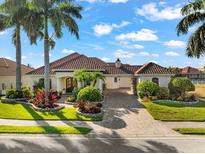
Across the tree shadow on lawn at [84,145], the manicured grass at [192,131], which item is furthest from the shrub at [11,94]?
the manicured grass at [192,131]

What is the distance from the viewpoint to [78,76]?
28797 mm

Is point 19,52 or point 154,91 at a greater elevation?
point 19,52

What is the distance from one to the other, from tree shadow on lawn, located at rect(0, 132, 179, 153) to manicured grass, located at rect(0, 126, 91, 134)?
3.58ft

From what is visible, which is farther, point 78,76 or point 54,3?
point 78,76

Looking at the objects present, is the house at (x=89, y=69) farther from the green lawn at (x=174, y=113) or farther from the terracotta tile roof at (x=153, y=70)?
the green lawn at (x=174, y=113)

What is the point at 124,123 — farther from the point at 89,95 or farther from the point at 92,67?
the point at 92,67

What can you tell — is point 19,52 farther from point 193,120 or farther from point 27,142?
point 193,120

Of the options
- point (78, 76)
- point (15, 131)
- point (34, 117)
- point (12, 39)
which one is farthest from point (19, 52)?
point (15, 131)

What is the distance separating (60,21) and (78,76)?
7.56 metres

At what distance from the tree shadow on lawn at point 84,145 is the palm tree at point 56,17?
1032cm

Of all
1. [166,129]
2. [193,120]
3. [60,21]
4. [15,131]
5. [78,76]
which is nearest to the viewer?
[15,131]

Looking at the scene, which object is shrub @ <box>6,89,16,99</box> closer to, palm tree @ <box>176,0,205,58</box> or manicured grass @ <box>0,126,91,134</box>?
manicured grass @ <box>0,126,91,134</box>

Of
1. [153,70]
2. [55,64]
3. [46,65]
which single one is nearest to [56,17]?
[46,65]

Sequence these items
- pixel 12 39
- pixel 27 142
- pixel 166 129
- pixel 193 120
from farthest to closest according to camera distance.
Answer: pixel 12 39 < pixel 193 120 < pixel 166 129 < pixel 27 142
